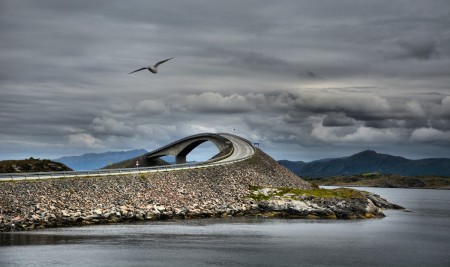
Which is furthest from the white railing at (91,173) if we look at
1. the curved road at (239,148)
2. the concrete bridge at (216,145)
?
the concrete bridge at (216,145)

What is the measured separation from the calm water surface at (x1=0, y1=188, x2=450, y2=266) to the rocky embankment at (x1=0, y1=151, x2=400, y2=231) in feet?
12.7

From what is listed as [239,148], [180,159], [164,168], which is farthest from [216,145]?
[164,168]

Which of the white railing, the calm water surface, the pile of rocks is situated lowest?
the calm water surface

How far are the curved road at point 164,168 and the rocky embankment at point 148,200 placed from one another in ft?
6.99

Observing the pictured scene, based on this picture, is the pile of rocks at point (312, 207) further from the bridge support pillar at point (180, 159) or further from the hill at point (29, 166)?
the bridge support pillar at point (180, 159)

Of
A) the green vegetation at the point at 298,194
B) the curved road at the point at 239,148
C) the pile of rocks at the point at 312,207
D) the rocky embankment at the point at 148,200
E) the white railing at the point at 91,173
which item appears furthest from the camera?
the curved road at the point at 239,148

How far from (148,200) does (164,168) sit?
59.0ft

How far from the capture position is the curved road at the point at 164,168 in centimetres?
7900

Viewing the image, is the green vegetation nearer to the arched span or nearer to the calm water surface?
the calm water surface

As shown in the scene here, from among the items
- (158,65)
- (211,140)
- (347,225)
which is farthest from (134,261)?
(211,140)

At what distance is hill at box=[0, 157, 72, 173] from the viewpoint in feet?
422

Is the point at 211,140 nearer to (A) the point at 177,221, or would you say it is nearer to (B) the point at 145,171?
(B) the point at 145,171

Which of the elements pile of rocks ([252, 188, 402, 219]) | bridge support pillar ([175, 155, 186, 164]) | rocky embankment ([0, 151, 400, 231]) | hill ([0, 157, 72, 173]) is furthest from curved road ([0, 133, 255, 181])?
hill ([0, 157, 72, 173])

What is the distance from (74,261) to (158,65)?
85.0 feet
